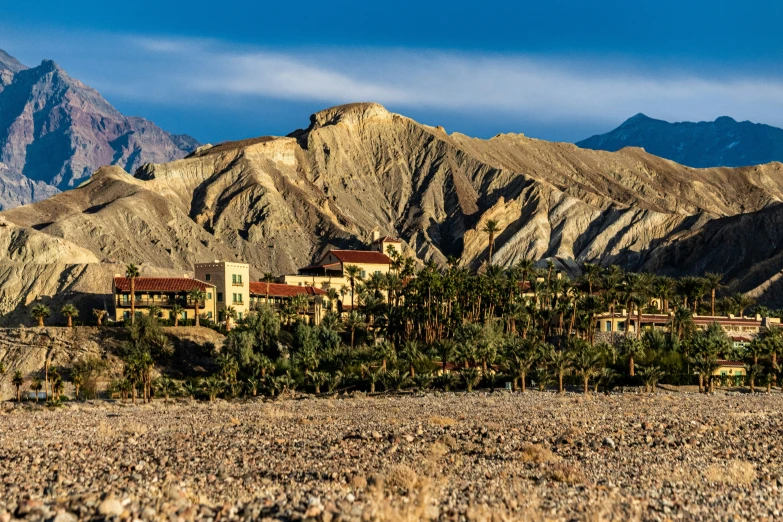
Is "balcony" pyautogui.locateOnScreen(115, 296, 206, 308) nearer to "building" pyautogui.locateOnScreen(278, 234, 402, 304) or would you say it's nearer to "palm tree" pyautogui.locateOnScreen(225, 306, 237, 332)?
"palm tree" pyautogui.locateOnScreen(225, 306, 237, 332)

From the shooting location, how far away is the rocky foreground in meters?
18.1

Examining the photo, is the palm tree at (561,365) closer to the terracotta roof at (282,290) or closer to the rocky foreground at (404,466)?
the rocky foreground at (404,466)

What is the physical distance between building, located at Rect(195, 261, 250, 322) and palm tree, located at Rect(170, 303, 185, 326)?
183 inches

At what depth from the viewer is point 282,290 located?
94312 mm

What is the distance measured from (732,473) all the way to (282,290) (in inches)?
2926

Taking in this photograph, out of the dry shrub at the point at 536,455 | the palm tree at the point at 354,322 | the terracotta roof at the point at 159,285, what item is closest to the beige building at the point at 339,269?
the palm tree at the point at 354,322

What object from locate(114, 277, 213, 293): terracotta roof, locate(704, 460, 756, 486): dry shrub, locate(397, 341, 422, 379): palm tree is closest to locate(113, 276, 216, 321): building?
locate(114, 277, 213, 293): terracotta roof

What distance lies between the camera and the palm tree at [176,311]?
259 ft

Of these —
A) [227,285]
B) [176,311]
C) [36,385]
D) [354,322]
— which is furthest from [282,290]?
[36,385]

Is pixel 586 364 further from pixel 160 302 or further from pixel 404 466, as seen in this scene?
pixel 160 302

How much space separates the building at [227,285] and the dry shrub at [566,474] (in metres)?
65.8

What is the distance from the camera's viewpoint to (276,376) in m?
64.2

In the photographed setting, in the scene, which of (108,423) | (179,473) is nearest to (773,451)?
(179,473)

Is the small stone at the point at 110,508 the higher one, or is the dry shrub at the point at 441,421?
the small stone at the point at 110,508
